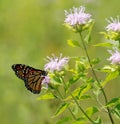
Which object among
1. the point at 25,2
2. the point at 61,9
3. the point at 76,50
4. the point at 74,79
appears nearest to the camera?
the point at 74,79

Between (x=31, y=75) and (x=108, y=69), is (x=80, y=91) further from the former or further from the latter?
(x=31, y=75)

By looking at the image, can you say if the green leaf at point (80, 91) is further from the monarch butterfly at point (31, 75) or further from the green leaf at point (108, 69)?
the monarch butterfly at point (31, 75)

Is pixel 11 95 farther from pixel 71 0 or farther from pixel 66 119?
pixel 66 119

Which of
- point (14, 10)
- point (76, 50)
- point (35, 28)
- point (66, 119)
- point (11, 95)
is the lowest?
point (66, 119)

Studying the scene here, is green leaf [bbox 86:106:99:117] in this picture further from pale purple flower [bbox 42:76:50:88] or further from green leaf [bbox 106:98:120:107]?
pale purple flower [bbox 42:76:50:88]

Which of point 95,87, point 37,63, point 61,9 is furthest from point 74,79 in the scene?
point 61,9

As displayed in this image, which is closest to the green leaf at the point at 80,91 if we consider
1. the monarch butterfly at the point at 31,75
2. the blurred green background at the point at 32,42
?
the monarch butterfly at the point at 31,75

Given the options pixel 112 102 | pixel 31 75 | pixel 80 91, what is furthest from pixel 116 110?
pixel 31 75

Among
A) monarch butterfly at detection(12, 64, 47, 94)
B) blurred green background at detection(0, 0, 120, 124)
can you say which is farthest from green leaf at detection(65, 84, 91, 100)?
blurred green background at detection(0, 0, 120, 124)
